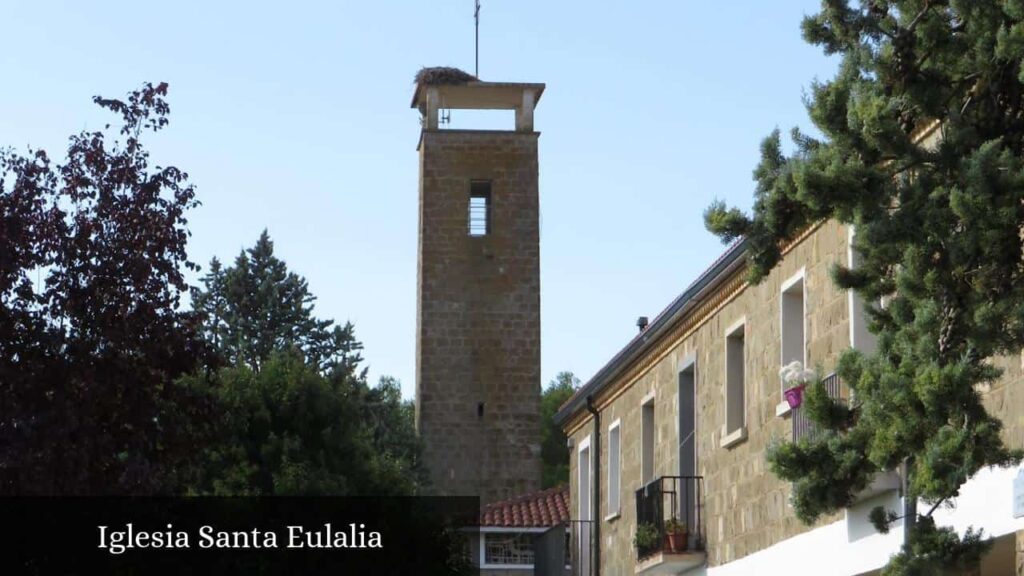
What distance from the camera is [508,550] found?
33281 millimetres

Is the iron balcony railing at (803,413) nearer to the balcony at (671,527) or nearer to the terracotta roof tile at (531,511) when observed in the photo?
the balcony at (671,527)

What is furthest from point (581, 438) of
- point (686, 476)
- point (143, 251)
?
point (143, 251)

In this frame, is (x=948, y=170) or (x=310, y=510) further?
(x=310, y=510)

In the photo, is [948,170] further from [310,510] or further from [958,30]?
[310,510]

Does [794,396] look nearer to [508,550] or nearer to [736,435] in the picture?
[736,435]

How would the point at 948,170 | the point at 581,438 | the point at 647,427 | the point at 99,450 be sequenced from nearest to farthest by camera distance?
the point at 948,170 → the point at 99,450 → the point at 647,427 → the point at 581,438

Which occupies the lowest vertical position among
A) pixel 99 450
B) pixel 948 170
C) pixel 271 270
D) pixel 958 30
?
pixel 99 450

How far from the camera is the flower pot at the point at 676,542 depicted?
1952cm

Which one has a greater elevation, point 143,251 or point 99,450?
point 143,251

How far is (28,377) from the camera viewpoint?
11.2 m

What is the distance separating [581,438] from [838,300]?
1296 cm

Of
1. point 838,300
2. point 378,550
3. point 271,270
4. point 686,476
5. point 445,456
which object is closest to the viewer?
point 838,300

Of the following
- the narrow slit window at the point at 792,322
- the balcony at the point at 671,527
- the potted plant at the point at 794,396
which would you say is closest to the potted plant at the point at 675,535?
the balcony at the point at 671,527

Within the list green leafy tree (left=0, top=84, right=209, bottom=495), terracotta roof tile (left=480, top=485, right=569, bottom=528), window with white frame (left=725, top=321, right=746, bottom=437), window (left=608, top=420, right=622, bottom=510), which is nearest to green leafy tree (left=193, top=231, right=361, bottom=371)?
terracotta roof tile (left=480, top=485, right=569, bottom=528)
